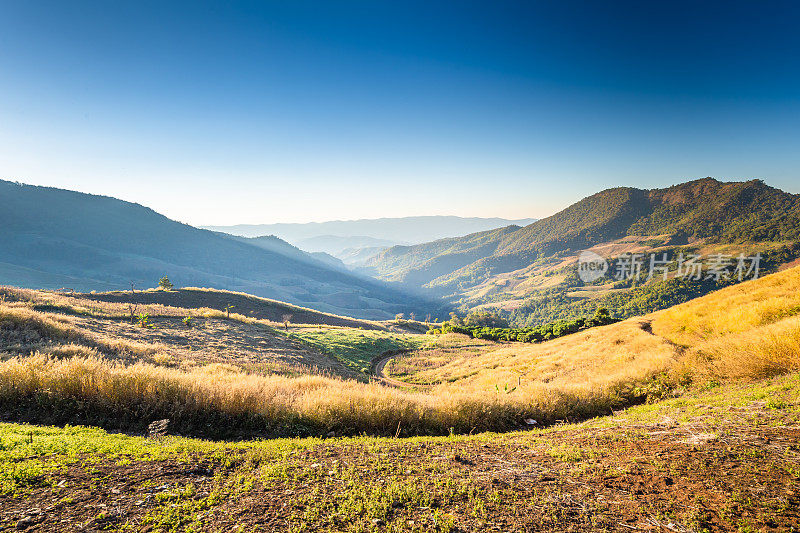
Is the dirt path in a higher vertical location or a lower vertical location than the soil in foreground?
lower

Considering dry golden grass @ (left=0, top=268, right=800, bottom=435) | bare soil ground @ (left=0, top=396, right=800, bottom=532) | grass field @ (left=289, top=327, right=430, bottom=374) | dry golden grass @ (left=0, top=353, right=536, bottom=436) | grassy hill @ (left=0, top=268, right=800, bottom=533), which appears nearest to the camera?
bare soil ground @ (left=0, top=396, right=800, bottom=532)

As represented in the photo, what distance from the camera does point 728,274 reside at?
486 ft

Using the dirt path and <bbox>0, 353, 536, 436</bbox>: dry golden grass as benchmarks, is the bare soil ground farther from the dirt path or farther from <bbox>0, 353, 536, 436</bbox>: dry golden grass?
the dirt path

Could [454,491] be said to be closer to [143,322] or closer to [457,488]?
[457,488]

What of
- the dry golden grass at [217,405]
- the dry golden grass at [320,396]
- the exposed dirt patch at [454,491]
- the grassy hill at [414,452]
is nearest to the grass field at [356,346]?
the dry golden grass at [320,396]

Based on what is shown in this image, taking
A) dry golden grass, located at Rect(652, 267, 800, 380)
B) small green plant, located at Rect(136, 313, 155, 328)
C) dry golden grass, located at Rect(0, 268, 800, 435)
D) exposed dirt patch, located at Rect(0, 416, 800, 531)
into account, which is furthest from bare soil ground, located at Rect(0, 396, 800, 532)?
small green plant, located at Rect(136, 313, 155, 328)

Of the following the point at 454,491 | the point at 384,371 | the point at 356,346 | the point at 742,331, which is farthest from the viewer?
the point at 356,346

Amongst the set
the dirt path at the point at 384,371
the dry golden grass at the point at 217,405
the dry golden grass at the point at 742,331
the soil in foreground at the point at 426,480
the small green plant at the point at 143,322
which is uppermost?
the dry golden grass at the point at 742,331

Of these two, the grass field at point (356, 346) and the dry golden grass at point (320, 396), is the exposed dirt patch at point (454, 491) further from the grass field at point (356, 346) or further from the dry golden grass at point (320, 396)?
the grass field at point (356, 346)

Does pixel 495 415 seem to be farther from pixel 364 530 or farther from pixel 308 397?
pixel 364 530

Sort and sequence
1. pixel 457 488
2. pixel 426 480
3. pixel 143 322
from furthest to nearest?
pixel 143 322 → pixel 426 480 → pixel 457 488

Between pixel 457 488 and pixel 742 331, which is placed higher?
pixel 742 331

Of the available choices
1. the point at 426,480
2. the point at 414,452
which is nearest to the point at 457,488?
the point at 426,480

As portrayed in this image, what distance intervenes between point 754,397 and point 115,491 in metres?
12.2
